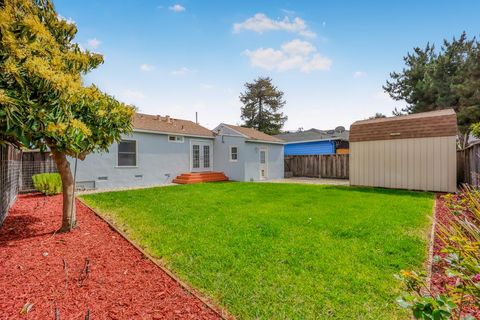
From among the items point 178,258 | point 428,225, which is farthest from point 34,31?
point 428,225

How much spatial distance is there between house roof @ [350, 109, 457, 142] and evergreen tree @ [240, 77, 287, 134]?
80.4 feet

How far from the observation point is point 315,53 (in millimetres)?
11531

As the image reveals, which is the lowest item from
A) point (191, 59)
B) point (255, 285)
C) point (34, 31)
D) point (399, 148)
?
point (255, 285)

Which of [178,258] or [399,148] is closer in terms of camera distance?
[178,258]

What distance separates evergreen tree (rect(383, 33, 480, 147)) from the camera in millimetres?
15250

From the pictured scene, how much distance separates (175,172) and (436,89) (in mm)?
19315

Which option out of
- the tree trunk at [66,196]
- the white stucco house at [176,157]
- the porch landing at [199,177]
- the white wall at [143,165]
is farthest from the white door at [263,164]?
the tree trunk at [66,196]

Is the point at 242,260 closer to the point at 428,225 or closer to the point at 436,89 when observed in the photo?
the point at 428,225

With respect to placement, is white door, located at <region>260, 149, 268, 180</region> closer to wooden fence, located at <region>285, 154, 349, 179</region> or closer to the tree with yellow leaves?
wooden fence, located at <region>285, 154, 349, 179</region>

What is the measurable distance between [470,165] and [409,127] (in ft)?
8.16

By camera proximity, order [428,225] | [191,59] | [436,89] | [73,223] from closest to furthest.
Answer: [73,223] → [428,225] → [191,59] → [436,89]

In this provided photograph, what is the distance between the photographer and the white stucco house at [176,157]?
11969 mm

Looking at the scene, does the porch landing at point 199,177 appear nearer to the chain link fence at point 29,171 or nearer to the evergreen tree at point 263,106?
the chain link fence at point 29,171

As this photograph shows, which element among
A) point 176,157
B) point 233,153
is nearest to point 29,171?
A: point 176,157
